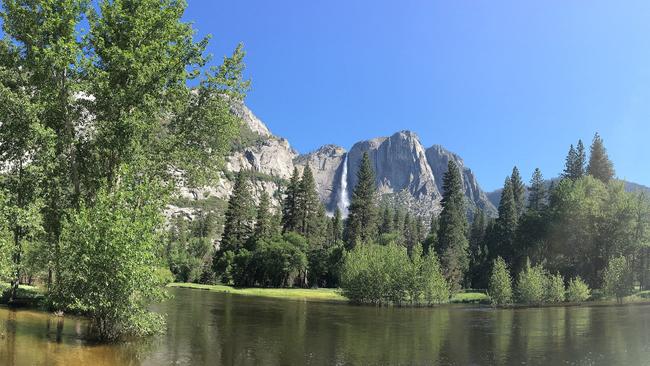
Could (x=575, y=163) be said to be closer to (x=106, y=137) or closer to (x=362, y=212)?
(x=362, y=212)

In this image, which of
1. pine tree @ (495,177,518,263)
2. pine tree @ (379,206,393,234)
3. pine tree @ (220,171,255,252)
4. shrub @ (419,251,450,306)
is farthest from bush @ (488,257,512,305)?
pine tree @ (379,206,393,234)

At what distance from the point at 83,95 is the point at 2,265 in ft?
39.7

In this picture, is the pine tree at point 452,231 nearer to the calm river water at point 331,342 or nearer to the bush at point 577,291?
the bush at point 577,291

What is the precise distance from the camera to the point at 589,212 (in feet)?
282

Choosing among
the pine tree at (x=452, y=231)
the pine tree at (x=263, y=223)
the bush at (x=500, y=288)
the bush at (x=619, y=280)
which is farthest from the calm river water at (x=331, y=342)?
the pine tree at (x=263, y=223)

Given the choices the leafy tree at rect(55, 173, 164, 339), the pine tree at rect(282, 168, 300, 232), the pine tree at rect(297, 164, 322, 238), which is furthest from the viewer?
the pine tree at rect(297, 164, 322, 238)

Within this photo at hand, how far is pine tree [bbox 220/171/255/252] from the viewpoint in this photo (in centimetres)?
10894

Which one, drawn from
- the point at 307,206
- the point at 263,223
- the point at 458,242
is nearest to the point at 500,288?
the point at 458,242

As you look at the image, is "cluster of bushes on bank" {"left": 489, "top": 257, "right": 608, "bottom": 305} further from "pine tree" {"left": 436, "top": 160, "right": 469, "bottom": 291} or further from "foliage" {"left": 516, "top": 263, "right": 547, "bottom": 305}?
"pine tree" {"left": 436, "top": 160, "right": 469, "bottom": 291}

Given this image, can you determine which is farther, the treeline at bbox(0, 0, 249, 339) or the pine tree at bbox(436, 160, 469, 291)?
the pine tree at bbox(436, 160, 469, 291)

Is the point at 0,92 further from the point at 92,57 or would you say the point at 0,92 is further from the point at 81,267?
the point at 81,267

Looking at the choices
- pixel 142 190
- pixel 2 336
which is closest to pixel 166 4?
pixel 142 190

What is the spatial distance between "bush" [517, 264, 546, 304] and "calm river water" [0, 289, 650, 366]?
25.4 m

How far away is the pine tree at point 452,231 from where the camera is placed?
291 ft
